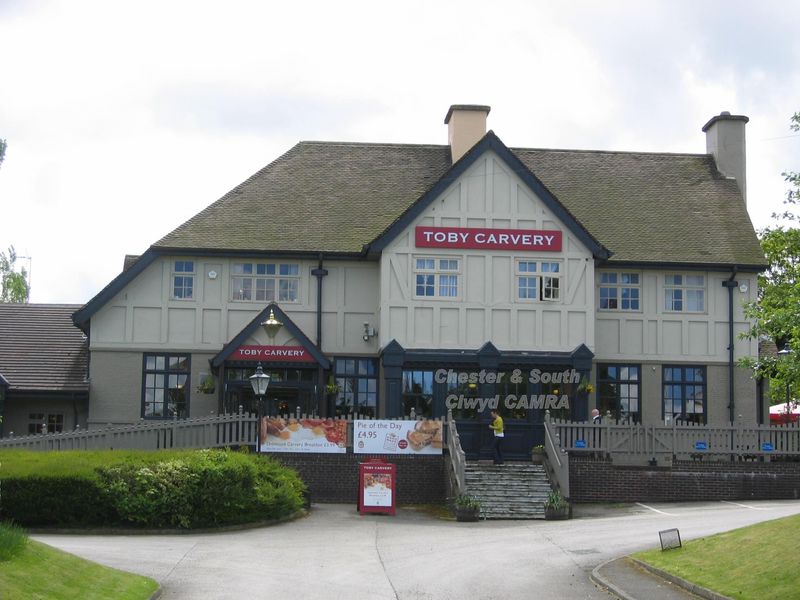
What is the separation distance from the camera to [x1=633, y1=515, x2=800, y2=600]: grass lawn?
54.1ft

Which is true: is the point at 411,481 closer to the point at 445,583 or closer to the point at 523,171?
the point at 523,171

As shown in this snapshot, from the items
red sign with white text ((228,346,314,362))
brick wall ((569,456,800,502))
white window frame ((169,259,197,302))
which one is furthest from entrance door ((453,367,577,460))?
white window frame ((169,259,197,302))

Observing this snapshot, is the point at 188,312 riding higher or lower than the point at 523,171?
lower

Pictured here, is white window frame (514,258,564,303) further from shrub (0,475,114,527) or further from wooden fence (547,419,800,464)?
shrub (0,475,114,527)

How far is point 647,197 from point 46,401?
67.2ft

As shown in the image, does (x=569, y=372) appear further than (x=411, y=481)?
Yes

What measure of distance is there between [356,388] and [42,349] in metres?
10.4

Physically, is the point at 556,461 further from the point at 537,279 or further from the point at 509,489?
the point at 537,279

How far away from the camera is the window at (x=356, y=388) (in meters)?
35.0

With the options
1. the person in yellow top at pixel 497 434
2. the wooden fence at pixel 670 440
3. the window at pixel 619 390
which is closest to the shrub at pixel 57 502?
the person in yellow top at pixel 497 434

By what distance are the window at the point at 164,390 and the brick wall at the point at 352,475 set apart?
5.43m

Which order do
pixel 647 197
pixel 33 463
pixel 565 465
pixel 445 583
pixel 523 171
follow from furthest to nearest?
pixel 647 197 → pixel 523 171 → pixel 565 465 → pixel 33 463 → pixel 445 583

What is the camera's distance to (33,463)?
78.9ft

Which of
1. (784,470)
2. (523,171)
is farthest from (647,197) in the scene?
(784,470)
